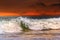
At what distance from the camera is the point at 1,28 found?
1.04 m

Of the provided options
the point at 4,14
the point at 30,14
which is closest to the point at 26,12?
the point at 30,14

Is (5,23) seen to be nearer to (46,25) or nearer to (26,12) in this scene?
(26,12)

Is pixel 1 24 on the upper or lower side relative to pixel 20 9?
lower

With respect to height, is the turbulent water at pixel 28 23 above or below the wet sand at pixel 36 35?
above

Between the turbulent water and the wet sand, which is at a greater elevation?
the turbulent water

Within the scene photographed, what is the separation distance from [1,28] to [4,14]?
0.32 ft

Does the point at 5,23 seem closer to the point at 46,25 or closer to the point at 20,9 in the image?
the point at 20,9

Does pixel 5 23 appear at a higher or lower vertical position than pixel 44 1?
lower

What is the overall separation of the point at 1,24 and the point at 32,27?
21cm

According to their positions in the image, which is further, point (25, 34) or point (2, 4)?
point (2, 4)

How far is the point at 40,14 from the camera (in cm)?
103

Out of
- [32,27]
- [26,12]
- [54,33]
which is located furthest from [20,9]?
[54,33]

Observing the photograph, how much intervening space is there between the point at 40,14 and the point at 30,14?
0.22 ft

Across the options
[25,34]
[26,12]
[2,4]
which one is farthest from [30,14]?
[2,4]
